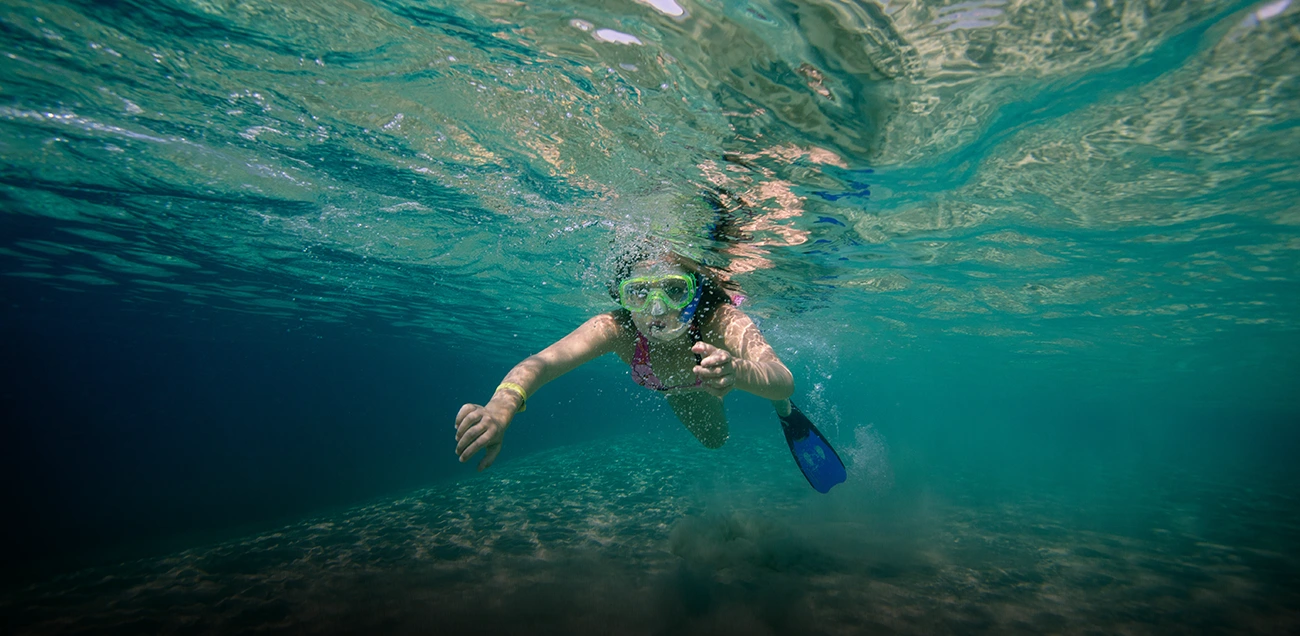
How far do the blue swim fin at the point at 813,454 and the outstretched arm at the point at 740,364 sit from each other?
4.73 metres

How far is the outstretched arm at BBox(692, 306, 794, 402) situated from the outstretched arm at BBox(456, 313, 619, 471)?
146cm

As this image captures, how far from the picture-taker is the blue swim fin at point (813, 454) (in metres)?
9.09

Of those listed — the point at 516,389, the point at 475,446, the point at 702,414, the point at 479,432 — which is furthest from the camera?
the point at 702,414

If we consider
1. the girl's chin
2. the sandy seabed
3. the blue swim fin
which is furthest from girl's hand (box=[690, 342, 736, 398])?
the blue swim fin

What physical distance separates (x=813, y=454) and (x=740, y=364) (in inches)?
258

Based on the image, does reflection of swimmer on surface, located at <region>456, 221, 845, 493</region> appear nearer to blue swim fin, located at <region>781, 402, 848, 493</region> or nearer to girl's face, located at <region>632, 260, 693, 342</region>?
girl's face, located at <region>632, 260, 693, 342</region>

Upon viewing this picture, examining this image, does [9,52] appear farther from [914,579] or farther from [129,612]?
[914,579]

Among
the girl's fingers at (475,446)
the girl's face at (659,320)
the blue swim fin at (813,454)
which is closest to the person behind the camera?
the girl's fingers at (475,446)

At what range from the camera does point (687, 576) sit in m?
7.94

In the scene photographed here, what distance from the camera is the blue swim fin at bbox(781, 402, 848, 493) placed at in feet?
29.8

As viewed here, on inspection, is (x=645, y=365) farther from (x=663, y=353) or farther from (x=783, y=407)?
(x=783, y=407)

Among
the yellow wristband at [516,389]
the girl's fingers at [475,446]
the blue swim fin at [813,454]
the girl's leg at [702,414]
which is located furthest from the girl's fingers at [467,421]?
the blue swim fin at [813,454]

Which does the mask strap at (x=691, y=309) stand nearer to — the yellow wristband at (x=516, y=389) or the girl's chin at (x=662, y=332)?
the girl's chin at (x=662, y=332)

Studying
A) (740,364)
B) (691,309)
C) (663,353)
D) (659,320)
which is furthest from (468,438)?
(663,353)
